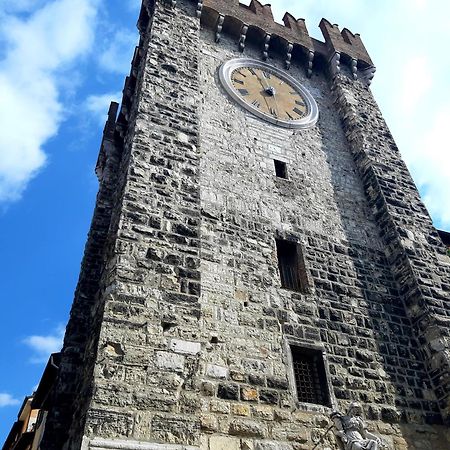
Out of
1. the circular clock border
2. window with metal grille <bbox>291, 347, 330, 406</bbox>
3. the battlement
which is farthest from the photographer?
the battlement

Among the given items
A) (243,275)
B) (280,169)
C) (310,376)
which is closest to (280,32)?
(280,169)

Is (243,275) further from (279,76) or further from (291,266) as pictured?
(279,76)

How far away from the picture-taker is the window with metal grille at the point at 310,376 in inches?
236

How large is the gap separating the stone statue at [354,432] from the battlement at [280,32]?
8395 millimetres

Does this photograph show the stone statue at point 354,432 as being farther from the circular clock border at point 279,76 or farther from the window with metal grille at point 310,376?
the circular clock border at point 279,76

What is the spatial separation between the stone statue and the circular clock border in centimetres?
580

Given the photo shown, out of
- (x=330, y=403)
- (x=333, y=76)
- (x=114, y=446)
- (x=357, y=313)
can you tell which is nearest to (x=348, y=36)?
(x=333, y=76)

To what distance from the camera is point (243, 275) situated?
21.8 feet

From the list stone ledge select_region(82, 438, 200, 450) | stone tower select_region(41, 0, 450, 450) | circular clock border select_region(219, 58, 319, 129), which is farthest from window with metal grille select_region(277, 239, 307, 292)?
stone ledge select_region(82, 438, 200, 450)

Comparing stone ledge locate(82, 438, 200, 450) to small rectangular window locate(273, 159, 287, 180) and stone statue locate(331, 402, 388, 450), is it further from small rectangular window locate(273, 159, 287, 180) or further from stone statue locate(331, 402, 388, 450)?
small rectangular window locate(273, 159, 287, 180)

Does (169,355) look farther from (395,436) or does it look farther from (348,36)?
(348,36)

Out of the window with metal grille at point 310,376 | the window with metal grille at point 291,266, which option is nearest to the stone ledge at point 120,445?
the window with metal grille at point 310,376

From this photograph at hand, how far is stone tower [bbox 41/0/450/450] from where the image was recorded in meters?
4.95

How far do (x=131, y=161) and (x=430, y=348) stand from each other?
5148mm
